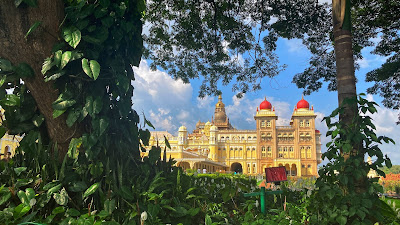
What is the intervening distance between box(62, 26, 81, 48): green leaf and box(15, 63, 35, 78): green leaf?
0.38m

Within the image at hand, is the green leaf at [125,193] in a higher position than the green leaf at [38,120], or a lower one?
lower

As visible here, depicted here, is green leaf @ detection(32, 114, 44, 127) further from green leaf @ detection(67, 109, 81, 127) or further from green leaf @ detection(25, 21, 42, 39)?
green leaf @ detection(25, 21, 42, 39)

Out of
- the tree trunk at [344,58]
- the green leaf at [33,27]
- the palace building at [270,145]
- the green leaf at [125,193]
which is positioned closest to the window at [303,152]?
the palace building at [270,145]

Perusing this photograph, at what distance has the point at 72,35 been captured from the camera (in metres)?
2.46

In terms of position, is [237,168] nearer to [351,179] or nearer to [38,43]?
[351,179]

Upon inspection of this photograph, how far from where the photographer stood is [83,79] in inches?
102

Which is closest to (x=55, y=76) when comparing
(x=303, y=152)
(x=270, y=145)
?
(x=270, y=145)

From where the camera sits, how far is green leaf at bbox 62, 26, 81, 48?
2.42 m

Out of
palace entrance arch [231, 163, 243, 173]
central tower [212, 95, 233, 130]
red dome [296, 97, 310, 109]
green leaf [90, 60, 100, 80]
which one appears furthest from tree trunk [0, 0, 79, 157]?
central tower [212, 95, 233, 130]

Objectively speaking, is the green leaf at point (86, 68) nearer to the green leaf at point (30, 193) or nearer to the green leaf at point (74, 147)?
the green leaf at point (74, 147)

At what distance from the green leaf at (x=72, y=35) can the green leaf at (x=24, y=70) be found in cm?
38

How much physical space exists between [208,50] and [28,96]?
3635mm

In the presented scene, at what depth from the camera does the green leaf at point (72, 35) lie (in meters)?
2.42

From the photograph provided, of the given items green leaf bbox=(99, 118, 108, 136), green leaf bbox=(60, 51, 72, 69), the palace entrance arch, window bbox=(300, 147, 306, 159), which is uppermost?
window bbox=(300, 147, 306, 159)
